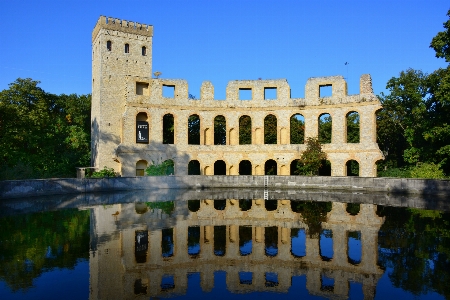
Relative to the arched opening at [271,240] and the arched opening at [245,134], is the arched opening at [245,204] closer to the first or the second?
the arched opening at [271,240]

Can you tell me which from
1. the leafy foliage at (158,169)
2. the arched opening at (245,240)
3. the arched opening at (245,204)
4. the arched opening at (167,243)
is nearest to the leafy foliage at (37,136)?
the leafy foliage at (158,169)

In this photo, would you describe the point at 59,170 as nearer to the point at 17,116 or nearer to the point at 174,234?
the point at 17,116

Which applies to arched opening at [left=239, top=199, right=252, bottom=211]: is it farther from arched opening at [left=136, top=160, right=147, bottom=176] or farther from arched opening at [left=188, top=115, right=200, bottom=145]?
arched opening at [left=188, top=115, right=200, bottom=145]

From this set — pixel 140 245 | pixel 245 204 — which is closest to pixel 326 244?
pixel 140 245

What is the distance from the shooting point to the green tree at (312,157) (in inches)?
1147

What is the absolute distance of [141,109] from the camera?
1233 inches

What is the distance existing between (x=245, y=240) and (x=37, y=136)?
24212 millimetres

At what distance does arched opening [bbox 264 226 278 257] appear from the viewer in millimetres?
10547

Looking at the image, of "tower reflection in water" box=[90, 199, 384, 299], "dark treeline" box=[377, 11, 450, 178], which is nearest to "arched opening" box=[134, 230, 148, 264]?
"tower reflection in water" box=[90, 199, 384, 299]

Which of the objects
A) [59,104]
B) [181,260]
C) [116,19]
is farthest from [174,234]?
[59,104]

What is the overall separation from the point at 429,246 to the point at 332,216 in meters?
5.07

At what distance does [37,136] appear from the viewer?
29.8m

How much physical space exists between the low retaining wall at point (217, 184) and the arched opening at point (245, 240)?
13.4 m

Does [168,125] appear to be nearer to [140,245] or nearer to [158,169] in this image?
[158,169]
